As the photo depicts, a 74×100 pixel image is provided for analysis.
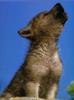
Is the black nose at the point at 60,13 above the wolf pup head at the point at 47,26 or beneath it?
above

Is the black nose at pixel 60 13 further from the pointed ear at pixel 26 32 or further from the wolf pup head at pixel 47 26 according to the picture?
the pointed ear at pixel 26 32

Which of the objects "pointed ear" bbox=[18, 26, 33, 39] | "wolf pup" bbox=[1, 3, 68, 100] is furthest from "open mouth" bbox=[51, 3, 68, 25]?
"pointed ear" bbox=[18, 26, 33, 39]

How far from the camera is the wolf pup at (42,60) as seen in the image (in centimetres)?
196

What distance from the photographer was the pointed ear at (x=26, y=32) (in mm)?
2047

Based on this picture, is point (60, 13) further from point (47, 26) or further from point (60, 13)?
point (47, 26)

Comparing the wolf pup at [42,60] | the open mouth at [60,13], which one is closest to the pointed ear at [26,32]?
the wolf pup at [42,60]

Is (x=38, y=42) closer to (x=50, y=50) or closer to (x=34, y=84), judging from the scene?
(x=50, y=50)

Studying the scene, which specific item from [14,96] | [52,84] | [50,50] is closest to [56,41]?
[50,50]

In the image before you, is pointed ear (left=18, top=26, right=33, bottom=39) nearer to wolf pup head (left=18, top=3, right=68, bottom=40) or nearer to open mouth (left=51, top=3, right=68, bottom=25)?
wolf pup head (left=18, top=3, right=68, bottom=40)

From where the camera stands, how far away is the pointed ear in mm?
2047

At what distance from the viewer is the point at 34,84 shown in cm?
194

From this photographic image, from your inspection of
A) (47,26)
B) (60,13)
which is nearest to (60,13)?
(60,13)

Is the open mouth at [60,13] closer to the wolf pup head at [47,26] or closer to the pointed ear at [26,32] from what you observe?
the wolf pup head at [47,26]

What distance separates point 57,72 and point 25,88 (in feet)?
0.63
